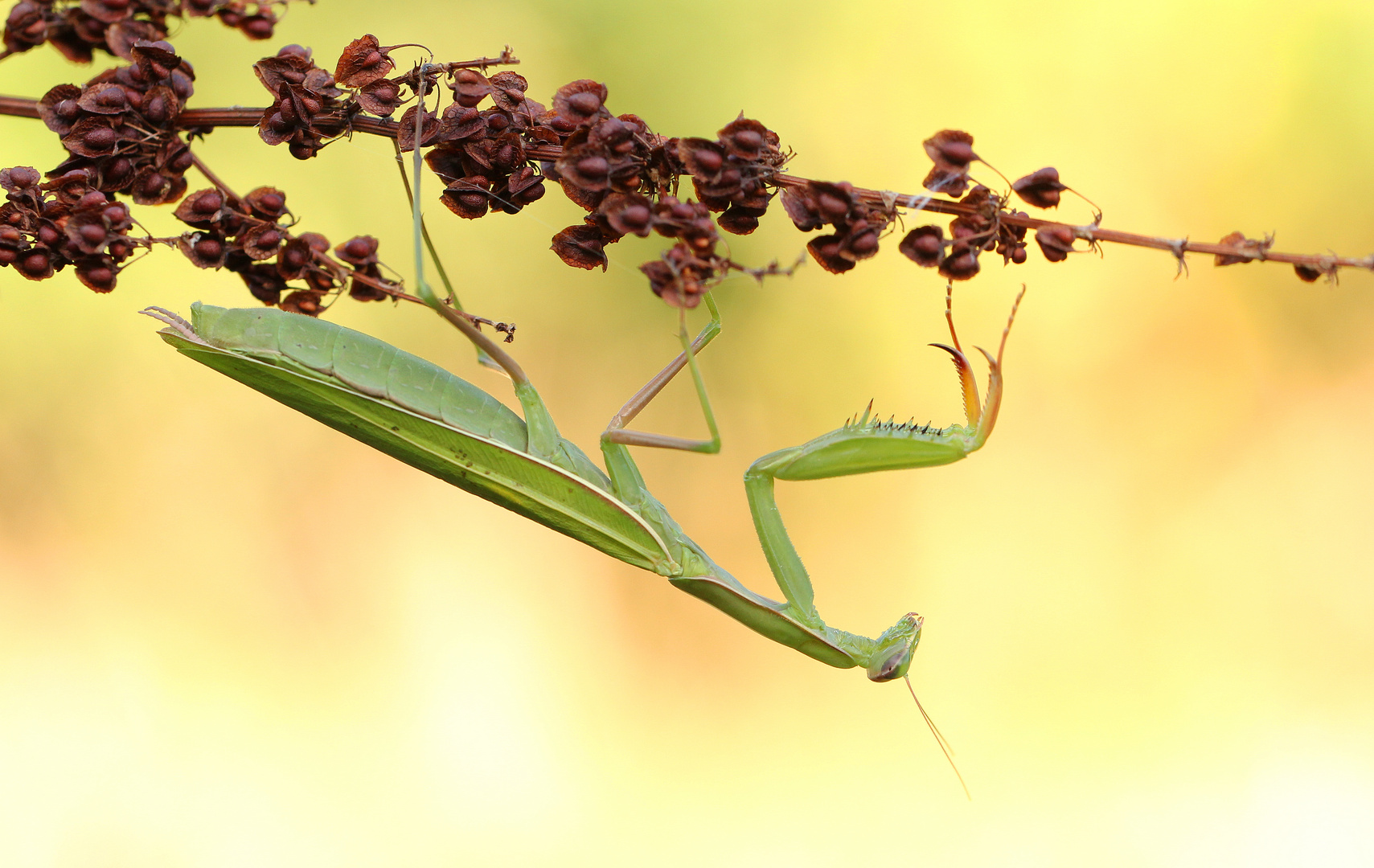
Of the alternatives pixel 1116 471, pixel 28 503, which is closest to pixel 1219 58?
pixel 1116 471

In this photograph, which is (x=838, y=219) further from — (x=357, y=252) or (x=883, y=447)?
(x=357, y=252)

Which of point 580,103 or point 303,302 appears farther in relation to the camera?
point 303,302

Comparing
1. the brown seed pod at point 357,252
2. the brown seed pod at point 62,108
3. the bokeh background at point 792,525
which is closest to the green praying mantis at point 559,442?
the brown seed pod at point 357,252

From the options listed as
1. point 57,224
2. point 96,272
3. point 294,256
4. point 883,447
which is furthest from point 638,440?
point 57,224

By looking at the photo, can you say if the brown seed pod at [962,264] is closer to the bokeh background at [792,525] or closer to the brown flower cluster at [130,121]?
the brown flower cluster at [130,121]

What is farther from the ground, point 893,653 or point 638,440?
point 638,440
